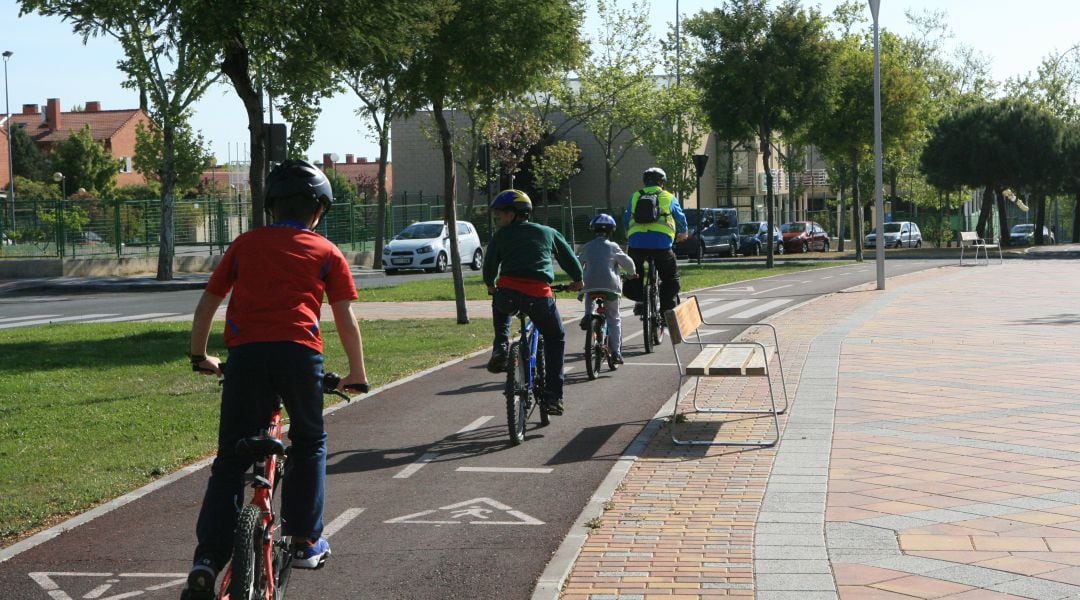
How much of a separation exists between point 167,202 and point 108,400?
22.8 metres

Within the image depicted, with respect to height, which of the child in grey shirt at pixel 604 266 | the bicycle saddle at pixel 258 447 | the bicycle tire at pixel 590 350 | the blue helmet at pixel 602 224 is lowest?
the bicycle tire at pixel 590 350

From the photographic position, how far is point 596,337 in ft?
40.7

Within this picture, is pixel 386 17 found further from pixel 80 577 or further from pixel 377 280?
pixel 377 280

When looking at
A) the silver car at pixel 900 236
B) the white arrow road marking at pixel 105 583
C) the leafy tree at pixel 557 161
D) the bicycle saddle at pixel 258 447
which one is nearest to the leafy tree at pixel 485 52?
the white arrow road marking at pixel 105 583

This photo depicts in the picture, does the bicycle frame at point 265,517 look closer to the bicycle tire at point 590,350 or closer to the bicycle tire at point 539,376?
the bicycle tire at point 539,376

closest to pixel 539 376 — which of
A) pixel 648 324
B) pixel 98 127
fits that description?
pixel 648 324

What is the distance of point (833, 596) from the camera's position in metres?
4.92

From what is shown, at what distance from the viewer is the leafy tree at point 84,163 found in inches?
2953

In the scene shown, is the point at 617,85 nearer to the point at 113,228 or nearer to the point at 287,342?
the point at 113,228

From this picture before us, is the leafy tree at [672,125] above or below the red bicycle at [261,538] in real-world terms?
above

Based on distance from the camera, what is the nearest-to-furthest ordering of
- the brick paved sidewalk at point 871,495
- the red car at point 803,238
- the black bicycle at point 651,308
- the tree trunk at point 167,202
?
the brick paved sidewalk at point 871,495, the black bicycle at point 651,308, the tree trunk at point 167,202, the red car at point 803,238

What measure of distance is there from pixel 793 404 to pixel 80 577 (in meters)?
5.83

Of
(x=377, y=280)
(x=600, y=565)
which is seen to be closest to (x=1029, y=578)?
(x=600, y=565)

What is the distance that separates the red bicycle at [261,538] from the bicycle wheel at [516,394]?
153 inches
